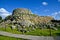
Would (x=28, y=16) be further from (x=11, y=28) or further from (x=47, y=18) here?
(x=11, y=28)

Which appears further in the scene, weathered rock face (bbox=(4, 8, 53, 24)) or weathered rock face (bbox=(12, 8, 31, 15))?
weathered rock face (bbox=(12, 8, 31, 15))

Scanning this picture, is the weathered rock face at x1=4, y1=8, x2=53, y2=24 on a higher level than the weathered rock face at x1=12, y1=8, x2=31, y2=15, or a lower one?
lower

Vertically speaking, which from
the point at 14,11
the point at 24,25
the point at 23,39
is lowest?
the point at 23,39

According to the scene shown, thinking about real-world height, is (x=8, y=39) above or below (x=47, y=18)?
below

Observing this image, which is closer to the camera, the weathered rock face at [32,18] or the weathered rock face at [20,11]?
the weathered rock face at [32,18]

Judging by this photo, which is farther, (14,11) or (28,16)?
(14,11)

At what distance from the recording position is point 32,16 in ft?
244

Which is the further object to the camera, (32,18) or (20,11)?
A: (20,11)

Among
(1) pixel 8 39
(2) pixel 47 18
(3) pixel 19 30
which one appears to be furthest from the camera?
(2) pixel 47 18

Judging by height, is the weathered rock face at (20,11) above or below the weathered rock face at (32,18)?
above

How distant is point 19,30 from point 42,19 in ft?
81.7

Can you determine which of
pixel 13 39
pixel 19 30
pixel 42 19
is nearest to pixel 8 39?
pixel 13 39

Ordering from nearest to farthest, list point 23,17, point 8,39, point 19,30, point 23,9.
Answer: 1. point 8,39
2. point 19,30
3. point 23,17
4. point 23,9

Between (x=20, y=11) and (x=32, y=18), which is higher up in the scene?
(x=20, y=11)
